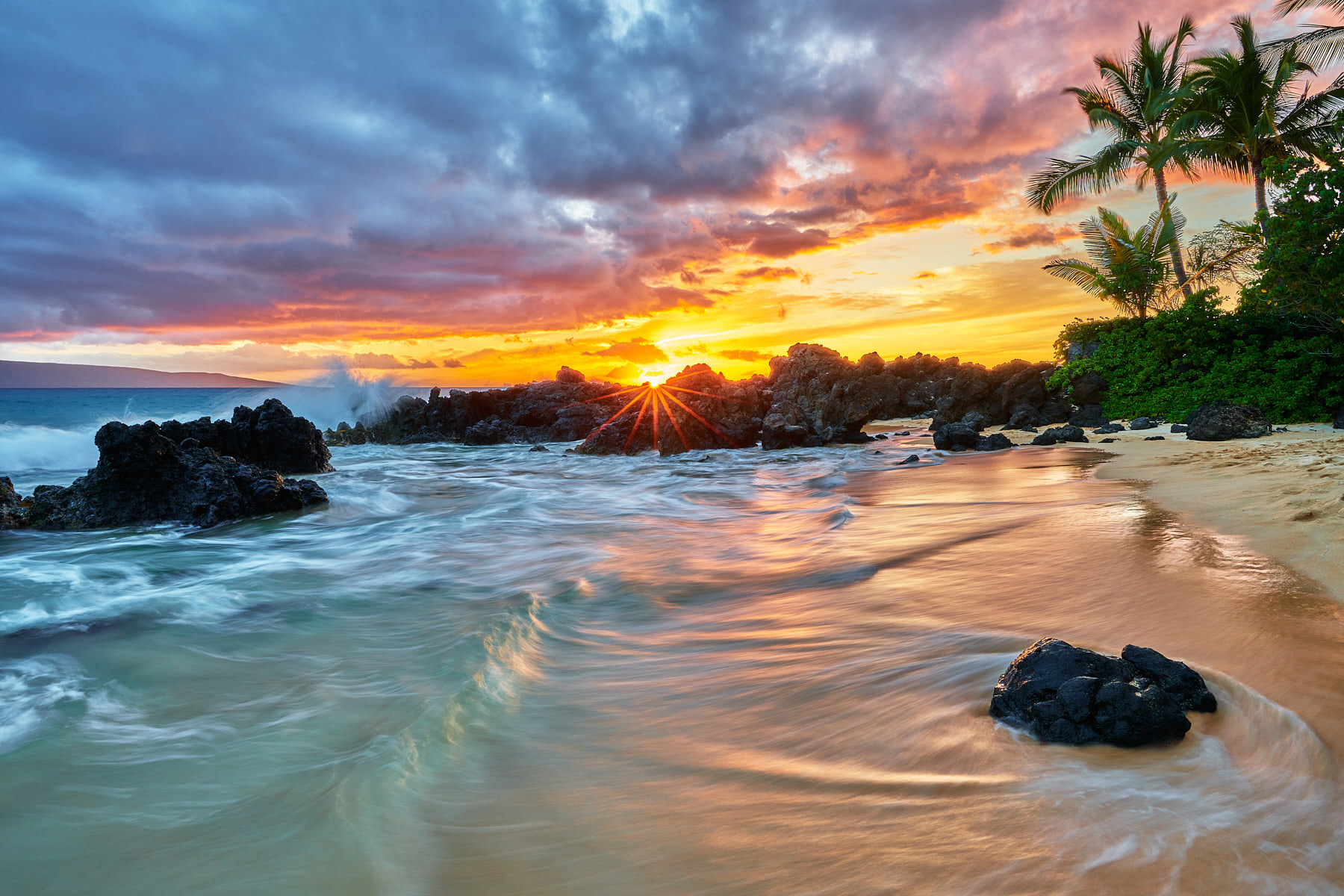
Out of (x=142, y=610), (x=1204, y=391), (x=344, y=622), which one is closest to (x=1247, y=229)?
(x=1204, y=391)

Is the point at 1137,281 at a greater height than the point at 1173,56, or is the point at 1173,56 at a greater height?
the point at 1173,56

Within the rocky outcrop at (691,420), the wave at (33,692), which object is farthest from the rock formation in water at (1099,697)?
the rocky outcrop at (691,420)

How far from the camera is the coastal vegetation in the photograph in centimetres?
1196

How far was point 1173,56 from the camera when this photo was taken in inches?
956

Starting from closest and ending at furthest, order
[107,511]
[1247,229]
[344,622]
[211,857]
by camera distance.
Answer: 1. [211,857]
2. [344,622]
3. [107,511]
4. [1247,229]

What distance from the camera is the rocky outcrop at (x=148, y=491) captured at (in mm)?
8250

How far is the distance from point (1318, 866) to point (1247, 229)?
1690cm

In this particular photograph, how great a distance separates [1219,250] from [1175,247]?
616 cm

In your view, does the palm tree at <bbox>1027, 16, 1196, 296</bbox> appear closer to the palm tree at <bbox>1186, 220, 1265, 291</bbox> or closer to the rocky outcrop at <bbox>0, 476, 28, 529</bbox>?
the palm tree at <bbox>1186, 220, 1265, 291</bbox>

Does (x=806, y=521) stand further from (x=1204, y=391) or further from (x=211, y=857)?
(x=1204, y=391)

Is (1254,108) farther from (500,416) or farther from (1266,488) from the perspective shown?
(500,416)

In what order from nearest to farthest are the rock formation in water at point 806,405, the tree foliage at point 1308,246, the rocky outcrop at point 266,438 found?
the tree foliage at point 1308,246
the rocky outcrop at point 266,438
the rock formation in water at point 806,405

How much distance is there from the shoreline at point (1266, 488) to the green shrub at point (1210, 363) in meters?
3.94

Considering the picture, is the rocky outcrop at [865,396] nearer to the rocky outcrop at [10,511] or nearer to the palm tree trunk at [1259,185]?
the palm tree trunk at [1259,185]
